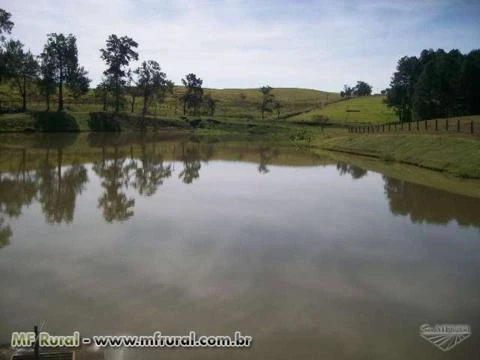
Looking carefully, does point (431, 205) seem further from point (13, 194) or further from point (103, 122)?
point (103, 122)

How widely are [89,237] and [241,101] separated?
126 m

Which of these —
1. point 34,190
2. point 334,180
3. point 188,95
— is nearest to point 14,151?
point 34,190

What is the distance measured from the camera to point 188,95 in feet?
342

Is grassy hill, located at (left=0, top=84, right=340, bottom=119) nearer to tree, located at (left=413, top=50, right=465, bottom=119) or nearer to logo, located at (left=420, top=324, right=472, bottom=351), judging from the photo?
tree, located at (left=413, top=50, right=465, bottom=119)

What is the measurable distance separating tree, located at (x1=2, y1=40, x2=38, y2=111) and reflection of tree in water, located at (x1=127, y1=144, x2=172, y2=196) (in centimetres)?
3306

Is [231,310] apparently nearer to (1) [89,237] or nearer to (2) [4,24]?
(1) [89,237]

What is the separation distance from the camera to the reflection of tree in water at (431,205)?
19.7m

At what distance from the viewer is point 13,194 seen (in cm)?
2053

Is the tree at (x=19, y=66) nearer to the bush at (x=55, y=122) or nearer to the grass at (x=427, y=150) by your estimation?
the bush at (x=55, y=122)

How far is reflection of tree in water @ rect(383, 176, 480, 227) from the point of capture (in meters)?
19.7

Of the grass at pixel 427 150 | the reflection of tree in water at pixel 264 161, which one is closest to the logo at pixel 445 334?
the grass at pixel 427 150

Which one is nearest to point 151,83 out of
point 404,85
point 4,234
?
point 404,85

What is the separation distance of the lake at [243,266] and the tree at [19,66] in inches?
1770

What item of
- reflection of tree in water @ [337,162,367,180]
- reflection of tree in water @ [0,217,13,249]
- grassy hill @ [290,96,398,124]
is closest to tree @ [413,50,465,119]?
grassy hill @ [290,96,398,124]
